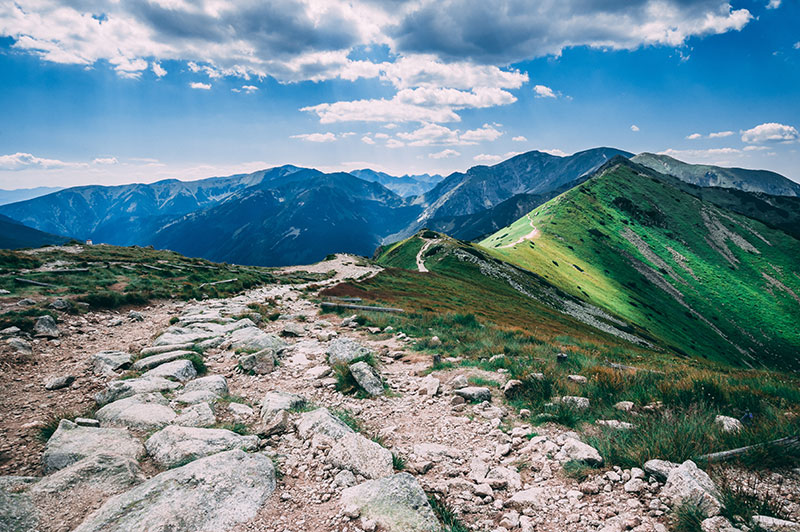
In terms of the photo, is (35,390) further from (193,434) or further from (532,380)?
(532,380)

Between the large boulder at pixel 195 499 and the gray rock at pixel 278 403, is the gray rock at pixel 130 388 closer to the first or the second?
the gray rock at pixel 278 403

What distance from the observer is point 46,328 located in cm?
1338

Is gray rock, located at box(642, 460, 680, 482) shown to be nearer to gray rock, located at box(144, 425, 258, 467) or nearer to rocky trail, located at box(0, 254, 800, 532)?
rocky trail, located at box(0, 254, 800, 532)

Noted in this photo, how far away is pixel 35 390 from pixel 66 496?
278 inches

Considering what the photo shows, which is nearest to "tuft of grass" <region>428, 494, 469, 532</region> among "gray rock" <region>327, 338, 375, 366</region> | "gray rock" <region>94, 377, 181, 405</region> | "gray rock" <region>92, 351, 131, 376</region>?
"gray rock" <region>327, 338, 375, 366</region>

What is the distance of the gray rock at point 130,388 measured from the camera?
8.41 m

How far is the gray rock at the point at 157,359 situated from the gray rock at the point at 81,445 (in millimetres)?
3969

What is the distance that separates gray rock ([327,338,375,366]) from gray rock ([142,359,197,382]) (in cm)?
430

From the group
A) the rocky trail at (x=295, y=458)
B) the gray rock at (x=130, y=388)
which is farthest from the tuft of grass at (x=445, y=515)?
the gray rock at (x=130, y=388)

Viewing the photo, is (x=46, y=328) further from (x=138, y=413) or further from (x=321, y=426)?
(x=321, y=426)

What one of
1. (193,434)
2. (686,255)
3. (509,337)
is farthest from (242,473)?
(686,255)

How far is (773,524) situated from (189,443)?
852 cm

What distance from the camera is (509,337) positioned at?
53.0ft

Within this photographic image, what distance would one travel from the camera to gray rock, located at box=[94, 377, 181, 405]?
8406 millimetres
